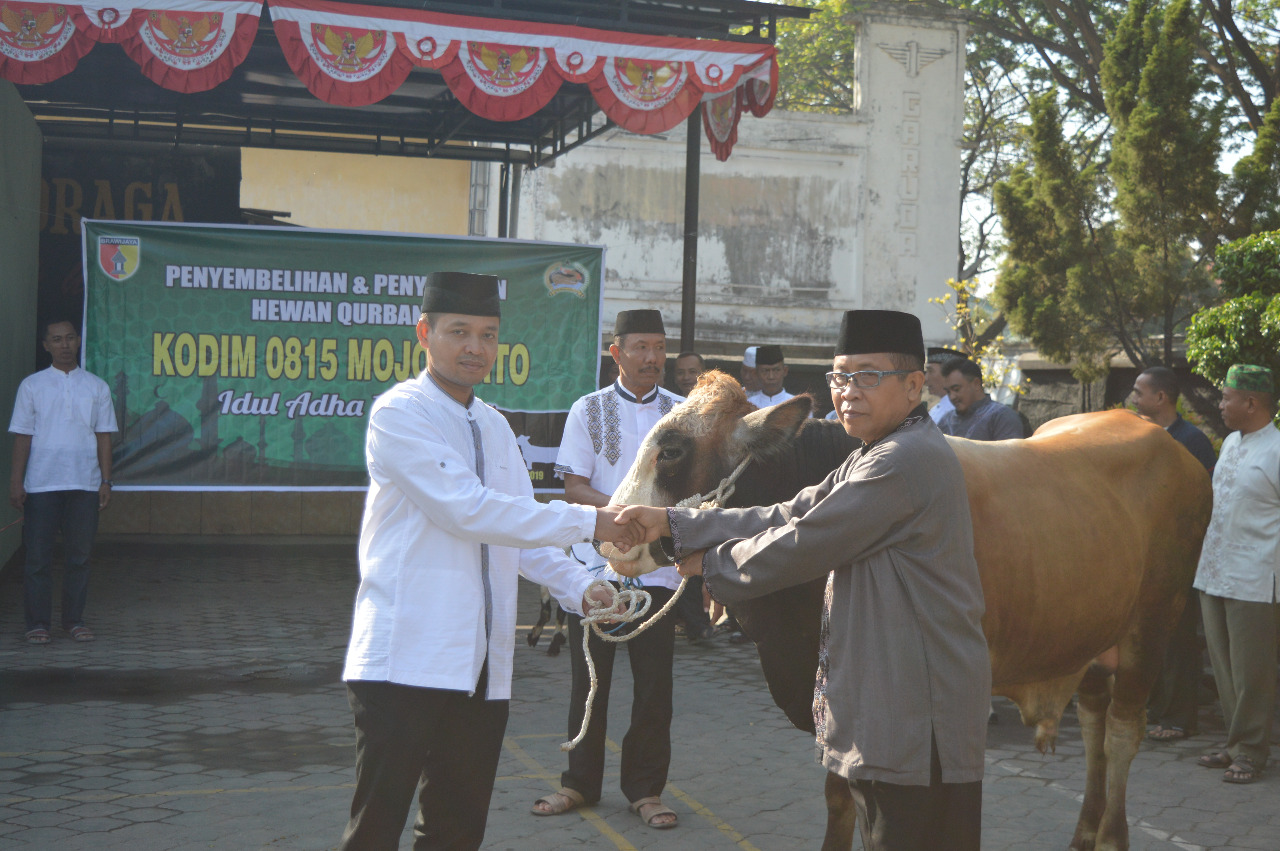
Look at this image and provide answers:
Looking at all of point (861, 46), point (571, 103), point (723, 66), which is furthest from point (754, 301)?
point (723, 66)

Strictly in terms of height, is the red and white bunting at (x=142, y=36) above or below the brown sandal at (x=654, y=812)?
above

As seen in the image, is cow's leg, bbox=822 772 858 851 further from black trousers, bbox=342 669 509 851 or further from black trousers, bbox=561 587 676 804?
black trousers, bbox=342 669 509 851

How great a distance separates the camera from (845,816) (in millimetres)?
4074

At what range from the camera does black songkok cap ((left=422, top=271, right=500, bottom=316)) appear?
3.35 meters

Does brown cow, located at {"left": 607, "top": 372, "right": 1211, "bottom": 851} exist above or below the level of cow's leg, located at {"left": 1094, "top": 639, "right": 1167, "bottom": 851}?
above

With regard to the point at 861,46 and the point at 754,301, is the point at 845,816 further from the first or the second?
the point at 861,46

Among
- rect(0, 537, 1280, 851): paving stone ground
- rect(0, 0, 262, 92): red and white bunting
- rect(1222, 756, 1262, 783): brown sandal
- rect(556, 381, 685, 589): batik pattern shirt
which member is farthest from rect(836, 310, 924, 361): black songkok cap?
rect(0, 0, 262, 92): red and white bunting

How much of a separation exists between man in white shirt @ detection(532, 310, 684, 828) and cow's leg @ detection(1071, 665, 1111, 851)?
172 centimetres

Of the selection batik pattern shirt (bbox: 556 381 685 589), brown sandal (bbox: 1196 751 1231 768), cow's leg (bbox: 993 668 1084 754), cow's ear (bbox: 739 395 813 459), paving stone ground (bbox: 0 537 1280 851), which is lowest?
paving stone ground (bbox: 0 537 1280 851)

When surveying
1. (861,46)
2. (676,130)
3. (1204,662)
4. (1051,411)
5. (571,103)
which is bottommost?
(1204,662)

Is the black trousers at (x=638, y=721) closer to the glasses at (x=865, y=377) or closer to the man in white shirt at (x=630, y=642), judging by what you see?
the man in white shirt at (x=630, y=642)

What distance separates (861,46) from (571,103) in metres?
11.1

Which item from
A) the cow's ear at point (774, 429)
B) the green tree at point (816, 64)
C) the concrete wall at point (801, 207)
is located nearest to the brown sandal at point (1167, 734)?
the cow's ear at point (774, 429)

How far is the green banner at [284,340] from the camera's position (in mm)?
9211
